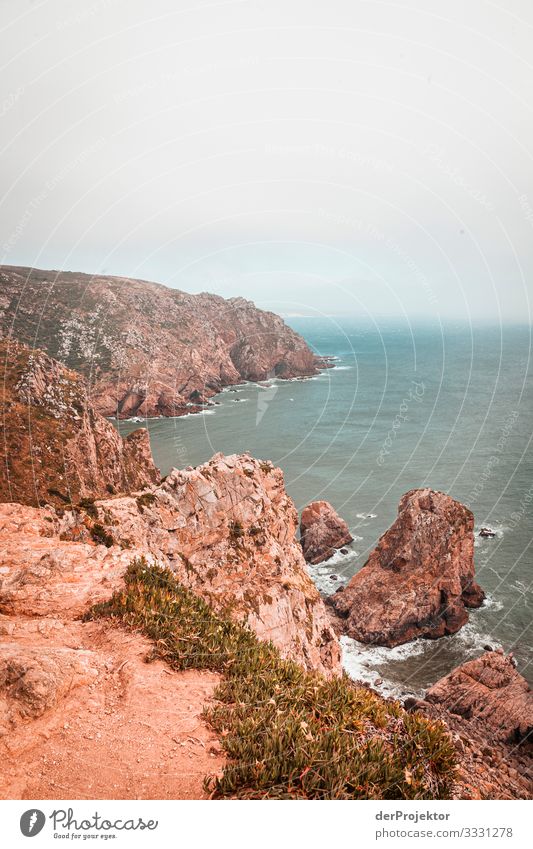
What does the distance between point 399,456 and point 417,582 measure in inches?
1461

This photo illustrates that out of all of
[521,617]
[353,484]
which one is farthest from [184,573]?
[353,484]

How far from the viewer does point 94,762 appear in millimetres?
5699

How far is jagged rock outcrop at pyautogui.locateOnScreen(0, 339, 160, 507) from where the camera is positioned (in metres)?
29.6

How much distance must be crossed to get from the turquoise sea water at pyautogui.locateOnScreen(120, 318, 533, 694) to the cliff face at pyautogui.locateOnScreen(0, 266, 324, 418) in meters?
8.53

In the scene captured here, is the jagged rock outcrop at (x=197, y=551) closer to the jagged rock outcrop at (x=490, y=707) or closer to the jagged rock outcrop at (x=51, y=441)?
the jagged rock outcrop at (x=51, y=441)

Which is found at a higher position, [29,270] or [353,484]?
[29,270]

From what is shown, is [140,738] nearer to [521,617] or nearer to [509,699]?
[509,699]

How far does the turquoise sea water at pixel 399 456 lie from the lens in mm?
36812

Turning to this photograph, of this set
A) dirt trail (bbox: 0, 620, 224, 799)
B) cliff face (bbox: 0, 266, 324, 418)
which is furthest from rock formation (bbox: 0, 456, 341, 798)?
cliff face (bbox: 0, 266, 324, 418)

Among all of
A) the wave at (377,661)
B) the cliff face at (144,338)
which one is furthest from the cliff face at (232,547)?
the cliff face at (144,338)

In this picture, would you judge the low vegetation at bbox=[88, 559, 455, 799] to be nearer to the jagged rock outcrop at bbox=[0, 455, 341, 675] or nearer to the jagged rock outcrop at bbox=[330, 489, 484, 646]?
the jagged rock outcrop at bbox=[0, 455, 341, 675]
